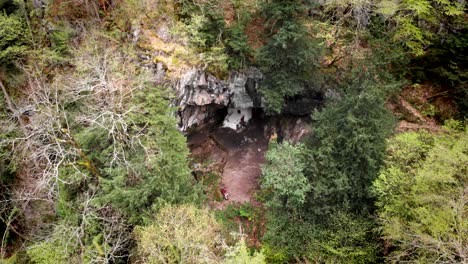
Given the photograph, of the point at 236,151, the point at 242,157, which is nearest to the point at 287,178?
the point at 242,157

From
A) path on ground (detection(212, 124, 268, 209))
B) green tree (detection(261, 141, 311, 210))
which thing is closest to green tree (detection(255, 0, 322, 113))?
green tree (detection(261, 141, 311, 210))

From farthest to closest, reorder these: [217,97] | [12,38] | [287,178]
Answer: [217,97] → [12,38] → [287,178]

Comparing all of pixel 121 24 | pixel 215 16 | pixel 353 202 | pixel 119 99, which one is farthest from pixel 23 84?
pixel 353 202

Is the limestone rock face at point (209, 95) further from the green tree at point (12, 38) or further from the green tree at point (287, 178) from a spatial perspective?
the green tree at point (12, 38)

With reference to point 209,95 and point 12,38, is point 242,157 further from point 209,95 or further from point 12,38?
point 12,38

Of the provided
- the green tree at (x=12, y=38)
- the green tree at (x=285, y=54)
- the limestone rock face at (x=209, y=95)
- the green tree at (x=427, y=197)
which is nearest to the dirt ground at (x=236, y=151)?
the limestone rock face at (x=209, y=95)

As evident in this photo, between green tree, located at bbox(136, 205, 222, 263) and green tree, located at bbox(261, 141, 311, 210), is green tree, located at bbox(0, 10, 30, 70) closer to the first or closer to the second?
green tree, located at bbox(136, 205, 222, 263)

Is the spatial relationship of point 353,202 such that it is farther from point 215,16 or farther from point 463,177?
point 215,16
